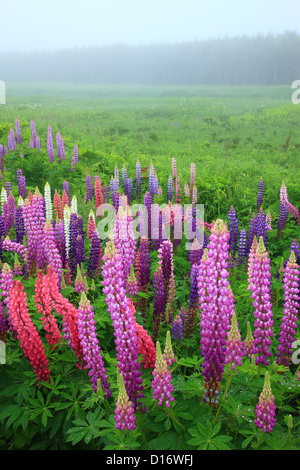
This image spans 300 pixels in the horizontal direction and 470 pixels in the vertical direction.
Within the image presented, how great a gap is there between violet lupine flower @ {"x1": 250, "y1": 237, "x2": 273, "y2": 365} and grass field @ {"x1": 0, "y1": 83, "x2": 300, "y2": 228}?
175 inches

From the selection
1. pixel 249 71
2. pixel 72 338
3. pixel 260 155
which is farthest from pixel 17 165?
pixel 249 71

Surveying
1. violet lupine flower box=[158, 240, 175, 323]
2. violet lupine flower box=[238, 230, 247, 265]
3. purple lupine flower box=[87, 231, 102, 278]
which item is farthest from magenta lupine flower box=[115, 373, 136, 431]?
violet lupine flower box=[238, 230, 247, 265]

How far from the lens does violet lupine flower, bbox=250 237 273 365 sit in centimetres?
238

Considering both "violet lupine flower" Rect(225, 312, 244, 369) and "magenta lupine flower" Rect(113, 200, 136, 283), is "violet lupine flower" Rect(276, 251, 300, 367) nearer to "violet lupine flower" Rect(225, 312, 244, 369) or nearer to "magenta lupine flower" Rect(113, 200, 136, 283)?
"violet lupine flower" Rect(225, 312, 244, 369)

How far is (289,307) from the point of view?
271cm

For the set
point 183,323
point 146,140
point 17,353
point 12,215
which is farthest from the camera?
A: point 146,140

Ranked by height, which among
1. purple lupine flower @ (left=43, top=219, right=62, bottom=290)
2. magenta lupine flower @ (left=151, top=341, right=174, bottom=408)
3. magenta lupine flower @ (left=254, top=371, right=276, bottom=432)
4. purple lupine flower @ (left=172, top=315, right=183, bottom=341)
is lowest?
purple lupine flower @ (left=172, top=315, right=183, bottom=341)

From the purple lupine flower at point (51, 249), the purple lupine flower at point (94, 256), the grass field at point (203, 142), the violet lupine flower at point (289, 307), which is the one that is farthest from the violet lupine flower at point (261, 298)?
the grass field at point (203, 142)

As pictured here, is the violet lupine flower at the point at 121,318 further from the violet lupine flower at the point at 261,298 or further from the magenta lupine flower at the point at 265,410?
the violet lupine flower at the point at 261,298

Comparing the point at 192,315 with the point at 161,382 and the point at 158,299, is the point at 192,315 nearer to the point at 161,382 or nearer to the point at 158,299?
the point at 158,299

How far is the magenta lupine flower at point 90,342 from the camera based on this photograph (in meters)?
2.29
